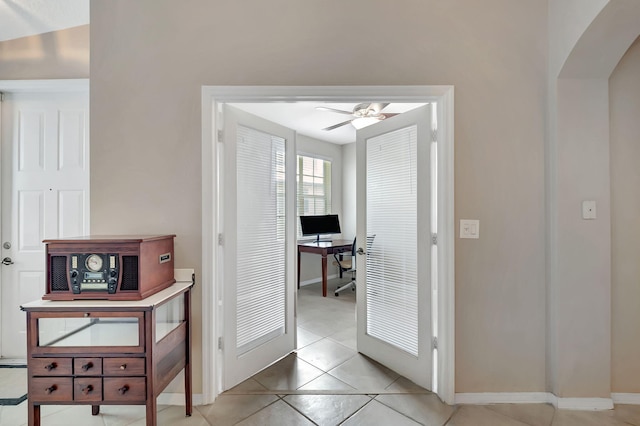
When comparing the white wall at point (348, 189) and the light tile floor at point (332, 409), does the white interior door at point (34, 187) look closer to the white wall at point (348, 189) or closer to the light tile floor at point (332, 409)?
the light tile floor at point (332, 409)

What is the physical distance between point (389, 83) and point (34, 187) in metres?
3.03

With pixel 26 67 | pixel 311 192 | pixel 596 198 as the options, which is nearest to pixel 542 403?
pixel 596 198

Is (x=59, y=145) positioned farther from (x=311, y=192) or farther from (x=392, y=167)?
(x=311, y=192)

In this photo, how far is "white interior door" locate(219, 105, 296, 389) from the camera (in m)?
2.08

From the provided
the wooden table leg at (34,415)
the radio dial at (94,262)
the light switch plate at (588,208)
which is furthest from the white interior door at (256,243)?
the light switch plate at (588,208)

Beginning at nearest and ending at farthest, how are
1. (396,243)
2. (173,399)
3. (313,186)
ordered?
(173,399) → (396,243) → (313,186)

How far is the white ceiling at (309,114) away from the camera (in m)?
3.54

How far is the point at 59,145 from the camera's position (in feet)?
7.89

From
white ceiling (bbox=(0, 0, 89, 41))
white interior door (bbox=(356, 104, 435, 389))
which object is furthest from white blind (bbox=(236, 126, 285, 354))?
white ceiling (bbox=(0, 0, 89, 41))

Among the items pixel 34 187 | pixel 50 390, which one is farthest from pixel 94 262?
pixel 34 187

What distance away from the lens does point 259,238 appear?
2.34 metres

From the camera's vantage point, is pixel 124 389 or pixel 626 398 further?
pixel 626 398

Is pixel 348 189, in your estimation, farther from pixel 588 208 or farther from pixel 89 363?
pixel 89 363

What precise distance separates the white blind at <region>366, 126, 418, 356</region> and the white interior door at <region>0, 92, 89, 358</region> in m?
2.49
